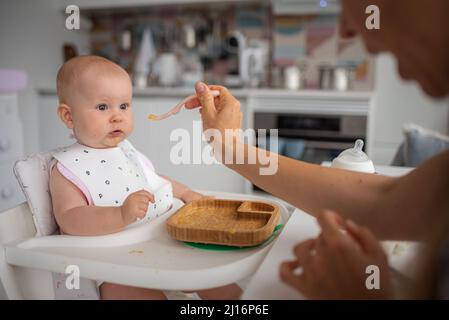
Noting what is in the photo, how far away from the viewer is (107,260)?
394 millimetres

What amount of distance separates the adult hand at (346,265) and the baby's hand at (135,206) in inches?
7.3

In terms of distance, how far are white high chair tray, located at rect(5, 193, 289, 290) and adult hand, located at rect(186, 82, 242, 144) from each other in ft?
0.40

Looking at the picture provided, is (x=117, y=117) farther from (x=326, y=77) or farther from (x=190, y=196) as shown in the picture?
(x=326, y=77)

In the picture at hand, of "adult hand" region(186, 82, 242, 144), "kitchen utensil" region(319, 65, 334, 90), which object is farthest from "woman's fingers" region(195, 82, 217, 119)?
"kitchen utensil" region(319, 65, 334, 90)

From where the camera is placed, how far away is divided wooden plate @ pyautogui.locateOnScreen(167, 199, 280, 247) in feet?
1.42

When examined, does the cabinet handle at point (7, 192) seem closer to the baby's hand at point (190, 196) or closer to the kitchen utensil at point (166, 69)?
the baby's hand at point (190, 196)

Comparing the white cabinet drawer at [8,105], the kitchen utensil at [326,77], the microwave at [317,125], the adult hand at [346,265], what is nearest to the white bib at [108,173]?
the white cabinet drawer at [8,105]

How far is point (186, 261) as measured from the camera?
0.41m

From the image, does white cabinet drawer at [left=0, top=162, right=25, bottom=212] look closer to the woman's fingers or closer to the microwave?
the woman's fingers

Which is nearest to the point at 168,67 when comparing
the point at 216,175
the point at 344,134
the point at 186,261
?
the point at 344,134

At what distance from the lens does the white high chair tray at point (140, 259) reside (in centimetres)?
38

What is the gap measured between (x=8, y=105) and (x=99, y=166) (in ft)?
0.56
